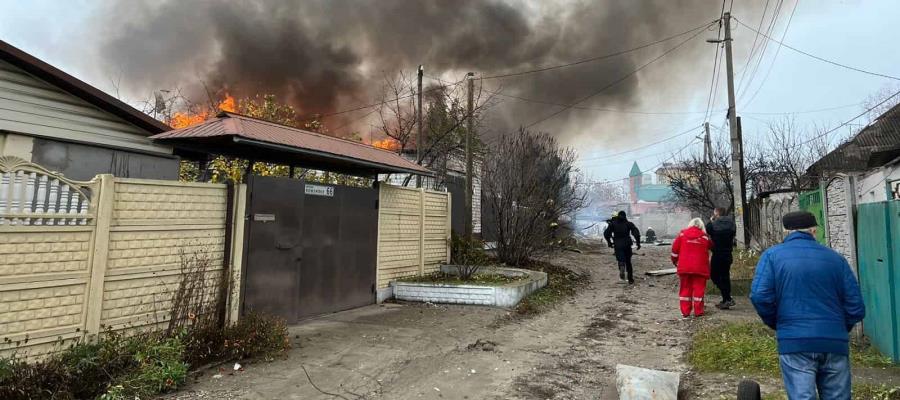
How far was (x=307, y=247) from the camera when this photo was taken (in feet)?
23.3

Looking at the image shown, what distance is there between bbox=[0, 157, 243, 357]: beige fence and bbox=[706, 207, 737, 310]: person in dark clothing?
315 inches

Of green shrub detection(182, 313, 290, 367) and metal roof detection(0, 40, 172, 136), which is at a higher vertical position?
metal roof detection(0, 40, 172, 136)

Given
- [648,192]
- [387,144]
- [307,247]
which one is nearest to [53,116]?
[307,247]

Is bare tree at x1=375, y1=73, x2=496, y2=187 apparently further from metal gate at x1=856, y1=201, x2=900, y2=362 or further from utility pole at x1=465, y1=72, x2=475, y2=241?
metal gate at x1=856, y1=201, x2=900, y2=362

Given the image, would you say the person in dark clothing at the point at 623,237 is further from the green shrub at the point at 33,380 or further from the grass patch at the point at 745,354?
the green shrub at the point at 33,380

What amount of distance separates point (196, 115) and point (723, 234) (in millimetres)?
19553

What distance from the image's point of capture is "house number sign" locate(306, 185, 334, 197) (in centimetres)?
716

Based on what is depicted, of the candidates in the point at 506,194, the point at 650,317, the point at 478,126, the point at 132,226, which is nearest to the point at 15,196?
the point at 132,226

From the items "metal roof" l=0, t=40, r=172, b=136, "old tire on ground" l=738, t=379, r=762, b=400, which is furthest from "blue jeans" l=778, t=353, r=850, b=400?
"metal roof" l=0, t=40, r=172, b=136

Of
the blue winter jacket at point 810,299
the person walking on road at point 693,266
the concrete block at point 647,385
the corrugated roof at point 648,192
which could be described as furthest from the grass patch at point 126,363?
the corrugated roof at point 648,192

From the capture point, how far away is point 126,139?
7.67 meters

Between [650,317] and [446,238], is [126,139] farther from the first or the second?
[650,317]

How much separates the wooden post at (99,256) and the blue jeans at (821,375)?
228 inches

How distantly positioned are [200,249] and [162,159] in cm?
386
